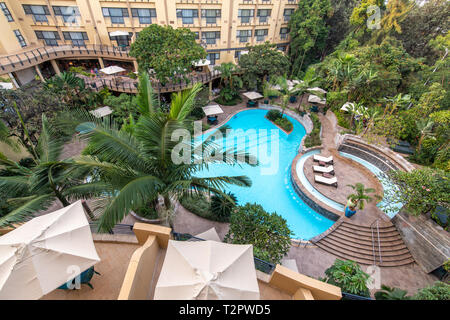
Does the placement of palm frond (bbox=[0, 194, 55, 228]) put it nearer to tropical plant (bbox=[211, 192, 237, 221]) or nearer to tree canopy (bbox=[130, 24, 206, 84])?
tropical plant (bbox=[211, 192, 237, 221])

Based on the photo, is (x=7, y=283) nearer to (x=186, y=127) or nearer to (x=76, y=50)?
(x=186, y=127)

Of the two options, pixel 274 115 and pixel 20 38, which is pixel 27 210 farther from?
pixel 20 38

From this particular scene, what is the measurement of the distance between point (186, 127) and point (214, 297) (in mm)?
4990

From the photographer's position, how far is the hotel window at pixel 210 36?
87.8 ft

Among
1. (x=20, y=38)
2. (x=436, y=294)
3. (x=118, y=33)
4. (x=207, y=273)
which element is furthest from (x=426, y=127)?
(x=20, y=38)

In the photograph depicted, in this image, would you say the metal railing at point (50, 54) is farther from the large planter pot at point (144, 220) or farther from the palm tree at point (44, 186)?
the large planter pot at point (144, 220)

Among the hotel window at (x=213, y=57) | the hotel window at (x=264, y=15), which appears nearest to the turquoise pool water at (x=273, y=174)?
the hotel window at (x=213, y=57)

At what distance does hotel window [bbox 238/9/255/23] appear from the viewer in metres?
26.7

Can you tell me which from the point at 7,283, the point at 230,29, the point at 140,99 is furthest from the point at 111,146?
the point at 230,29

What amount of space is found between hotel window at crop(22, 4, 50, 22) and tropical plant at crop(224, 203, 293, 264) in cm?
3078

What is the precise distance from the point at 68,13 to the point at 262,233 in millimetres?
30835

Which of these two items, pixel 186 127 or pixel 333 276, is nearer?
pixel 186 127

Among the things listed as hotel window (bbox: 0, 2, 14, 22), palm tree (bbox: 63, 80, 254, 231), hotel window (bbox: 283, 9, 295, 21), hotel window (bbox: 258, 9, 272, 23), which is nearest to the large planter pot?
palm tree (bbox: 63, 80, 254, 231)
